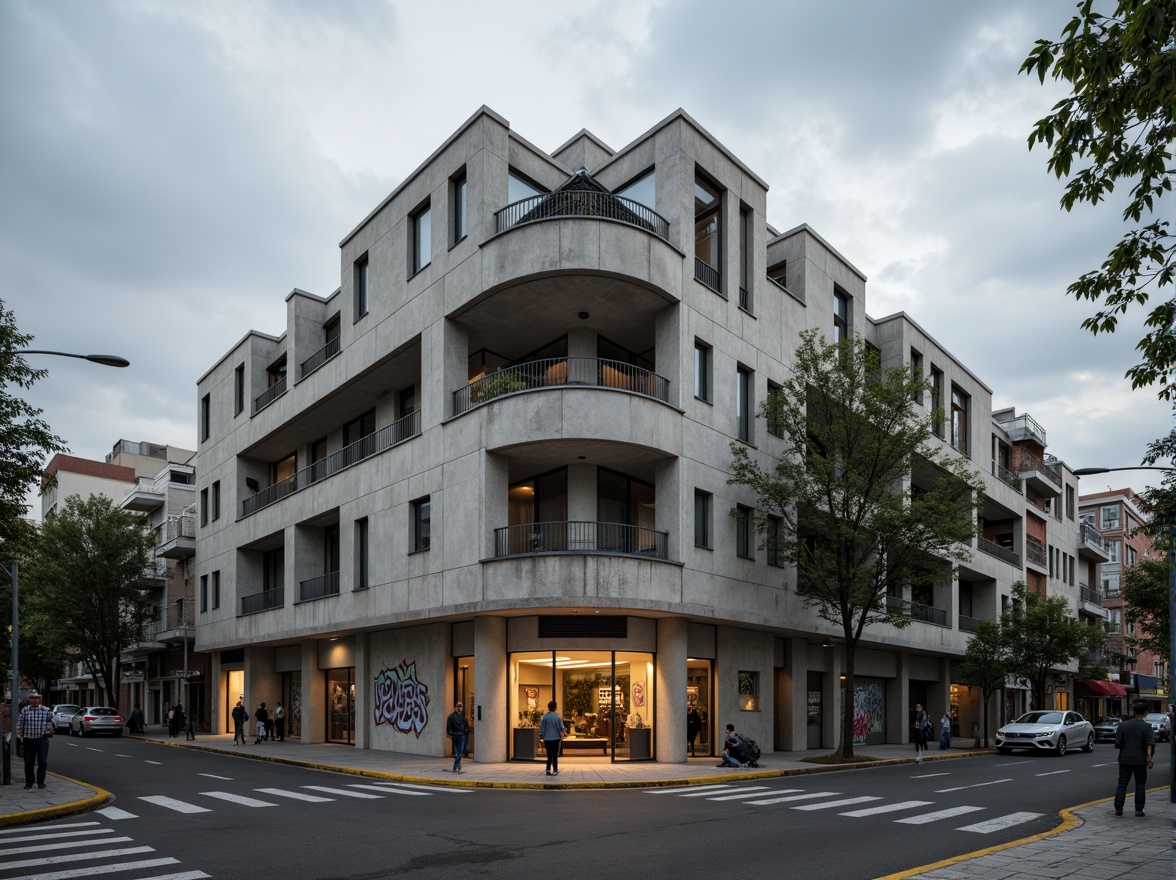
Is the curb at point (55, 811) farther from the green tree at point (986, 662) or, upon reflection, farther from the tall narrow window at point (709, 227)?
the green tree at point (986, 662)

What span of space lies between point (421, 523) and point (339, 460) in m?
7.82

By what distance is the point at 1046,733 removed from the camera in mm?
35219

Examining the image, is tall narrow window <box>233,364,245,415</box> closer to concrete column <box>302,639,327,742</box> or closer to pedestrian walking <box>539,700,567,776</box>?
concrete column <box>302,639,327,742</box>

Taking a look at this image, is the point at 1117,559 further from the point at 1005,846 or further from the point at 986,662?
the point at 1005,846

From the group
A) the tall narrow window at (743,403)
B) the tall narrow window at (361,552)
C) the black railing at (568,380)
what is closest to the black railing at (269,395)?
the tall narrow window at (361,552)

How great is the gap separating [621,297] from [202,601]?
97.4 ft

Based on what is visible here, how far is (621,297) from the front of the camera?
87.9 feet

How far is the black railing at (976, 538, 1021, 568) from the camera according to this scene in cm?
4866

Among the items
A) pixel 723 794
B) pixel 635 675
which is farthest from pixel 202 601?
pixel 723 794

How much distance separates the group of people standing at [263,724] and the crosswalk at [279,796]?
16.3 meters

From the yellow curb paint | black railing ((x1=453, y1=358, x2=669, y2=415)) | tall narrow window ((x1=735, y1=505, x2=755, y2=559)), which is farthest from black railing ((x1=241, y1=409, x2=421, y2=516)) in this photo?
the yellow curb paint

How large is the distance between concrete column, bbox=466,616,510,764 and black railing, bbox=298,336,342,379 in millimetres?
12970

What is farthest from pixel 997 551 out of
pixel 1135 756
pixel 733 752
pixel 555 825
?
pixel 555 825

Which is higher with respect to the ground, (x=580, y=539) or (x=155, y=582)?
(x=580, y=539)
